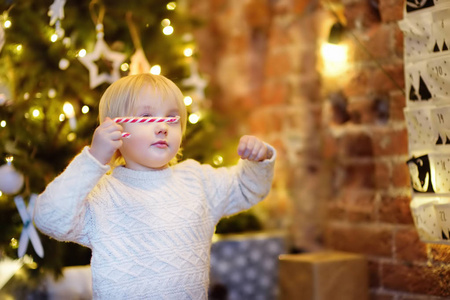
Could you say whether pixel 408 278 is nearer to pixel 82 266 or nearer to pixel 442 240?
pixel 442 240

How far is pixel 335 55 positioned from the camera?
1.67 metres

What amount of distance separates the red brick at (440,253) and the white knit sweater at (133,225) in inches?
22.9

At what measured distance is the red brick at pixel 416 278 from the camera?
134 cm

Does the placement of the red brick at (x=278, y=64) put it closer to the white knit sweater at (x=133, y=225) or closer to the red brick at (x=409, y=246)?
the red brick at (x=409, y=246)

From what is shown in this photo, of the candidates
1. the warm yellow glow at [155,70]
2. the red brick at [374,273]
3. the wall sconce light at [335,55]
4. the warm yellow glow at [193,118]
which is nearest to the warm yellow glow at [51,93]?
the warm yellow glow at [155,70]

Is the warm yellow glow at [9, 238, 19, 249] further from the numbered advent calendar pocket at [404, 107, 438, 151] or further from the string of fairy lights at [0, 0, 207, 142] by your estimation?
the numbered advent calendar pocket at [404, 107, 438, 151]

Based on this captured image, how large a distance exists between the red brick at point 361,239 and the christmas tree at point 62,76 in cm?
44

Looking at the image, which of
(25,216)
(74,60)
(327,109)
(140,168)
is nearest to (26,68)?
(74,60)

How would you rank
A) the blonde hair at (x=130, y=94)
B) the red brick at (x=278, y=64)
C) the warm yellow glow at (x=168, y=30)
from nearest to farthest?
the blonde hair at (x=130, y=94), the warm yellow glow at (x=168, y=30), the red brick at (x=278, y=64)

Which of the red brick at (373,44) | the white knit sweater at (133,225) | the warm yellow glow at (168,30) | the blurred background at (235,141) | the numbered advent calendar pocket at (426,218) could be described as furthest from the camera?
the warm yellow glow at (168,30)

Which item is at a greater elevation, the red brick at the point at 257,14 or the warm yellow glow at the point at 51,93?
the red brick at the point at 257,14

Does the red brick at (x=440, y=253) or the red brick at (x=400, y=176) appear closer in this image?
the red brick at (x=440, y=253)

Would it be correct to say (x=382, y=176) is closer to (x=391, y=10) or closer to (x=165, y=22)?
(x=391, y=10)

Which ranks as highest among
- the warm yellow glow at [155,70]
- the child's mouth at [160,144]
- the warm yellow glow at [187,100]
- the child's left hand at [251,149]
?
the warm yellow glow at [155,70]
